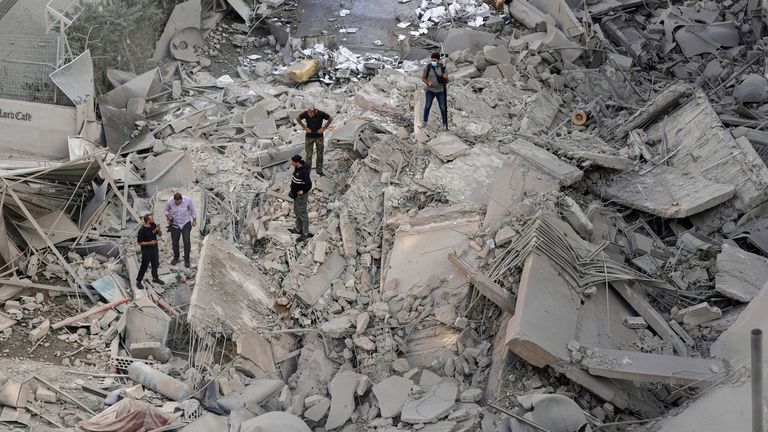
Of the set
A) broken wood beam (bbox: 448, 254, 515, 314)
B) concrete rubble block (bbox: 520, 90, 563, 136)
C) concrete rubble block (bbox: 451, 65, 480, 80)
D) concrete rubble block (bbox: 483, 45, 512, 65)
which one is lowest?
concrete rubble block (bbox: 520, 90, 563, 136)

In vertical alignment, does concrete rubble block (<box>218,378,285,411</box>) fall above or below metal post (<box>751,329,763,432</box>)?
below

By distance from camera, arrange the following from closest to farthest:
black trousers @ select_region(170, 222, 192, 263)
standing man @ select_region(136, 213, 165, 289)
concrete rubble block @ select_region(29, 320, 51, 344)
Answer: concrete rubble block @ select_region(29, 320, 51, 344)
standing man @ select_region(136, 213, 165, 289)
black trousers @ select_region(170, 222, 192, 263)

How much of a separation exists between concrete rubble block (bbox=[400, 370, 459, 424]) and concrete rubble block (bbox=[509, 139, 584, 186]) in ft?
11.5

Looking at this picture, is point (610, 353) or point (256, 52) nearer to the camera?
point (610, 353)

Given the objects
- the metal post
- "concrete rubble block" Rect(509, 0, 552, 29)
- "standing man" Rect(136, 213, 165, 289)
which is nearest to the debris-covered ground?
"standing man" Rect(136, 213, 165, 289)

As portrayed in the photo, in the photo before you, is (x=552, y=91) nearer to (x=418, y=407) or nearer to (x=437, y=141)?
(x=437, y=141)

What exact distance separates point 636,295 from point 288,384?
3743 mm

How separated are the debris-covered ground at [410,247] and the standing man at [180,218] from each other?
11.4 inches

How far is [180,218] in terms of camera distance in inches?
382

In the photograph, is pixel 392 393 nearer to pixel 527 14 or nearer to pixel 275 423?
pixel 275 423

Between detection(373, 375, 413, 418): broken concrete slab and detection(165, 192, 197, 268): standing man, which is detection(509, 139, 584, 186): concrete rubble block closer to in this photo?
detection(373, 375, 413, 418): broken concrete slab

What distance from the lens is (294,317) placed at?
9.63 m

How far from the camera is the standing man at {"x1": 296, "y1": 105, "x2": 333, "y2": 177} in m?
10.9

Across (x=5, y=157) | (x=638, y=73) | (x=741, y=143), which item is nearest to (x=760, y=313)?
(x=741, y=143)
